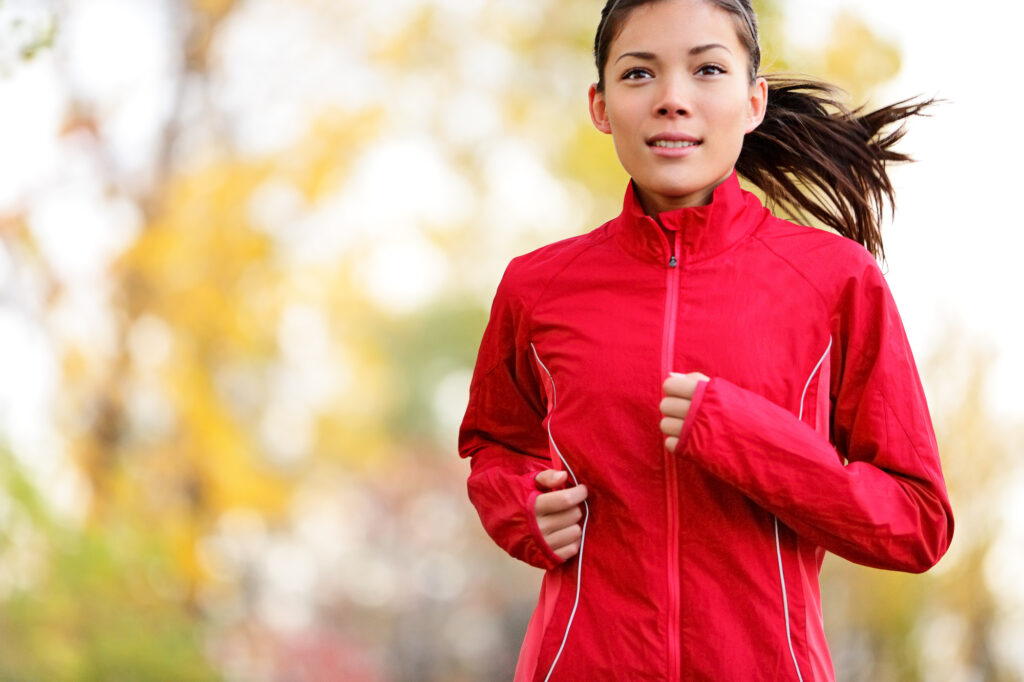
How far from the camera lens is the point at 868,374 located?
120 centimetres

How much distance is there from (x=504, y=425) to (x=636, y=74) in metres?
0.46

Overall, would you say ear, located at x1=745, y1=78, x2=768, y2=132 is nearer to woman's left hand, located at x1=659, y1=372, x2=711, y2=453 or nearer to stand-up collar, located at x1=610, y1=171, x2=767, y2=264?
stand-up collar, located at x1=610, y1=171, x2=767, y2=264

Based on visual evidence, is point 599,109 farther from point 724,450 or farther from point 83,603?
point 83,603

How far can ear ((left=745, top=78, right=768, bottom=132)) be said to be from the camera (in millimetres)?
1312

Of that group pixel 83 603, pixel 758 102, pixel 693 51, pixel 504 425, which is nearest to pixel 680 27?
pixel 693 51

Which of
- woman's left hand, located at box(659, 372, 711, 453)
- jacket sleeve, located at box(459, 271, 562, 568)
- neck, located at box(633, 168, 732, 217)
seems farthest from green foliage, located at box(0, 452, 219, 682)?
woman's left hand, located at box(659, 372, 711, 453)

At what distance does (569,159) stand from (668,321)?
16.2 ft

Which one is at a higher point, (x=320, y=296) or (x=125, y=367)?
(x=320, y=296)

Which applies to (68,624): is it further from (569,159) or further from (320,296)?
(569,159)

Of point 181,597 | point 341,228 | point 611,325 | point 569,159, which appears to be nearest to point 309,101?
point 341,228

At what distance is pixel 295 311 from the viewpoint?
612 cm

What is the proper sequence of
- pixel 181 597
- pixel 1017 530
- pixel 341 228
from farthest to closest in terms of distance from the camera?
1. pixel 341 228
2. pixel 181 597
3. pixel 1017 530

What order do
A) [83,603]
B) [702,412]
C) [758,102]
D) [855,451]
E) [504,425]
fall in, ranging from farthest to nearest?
[83,603] < [504,425] < [758,102] < [855,451] < [702,412]

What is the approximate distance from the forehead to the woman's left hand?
355 millimetres
